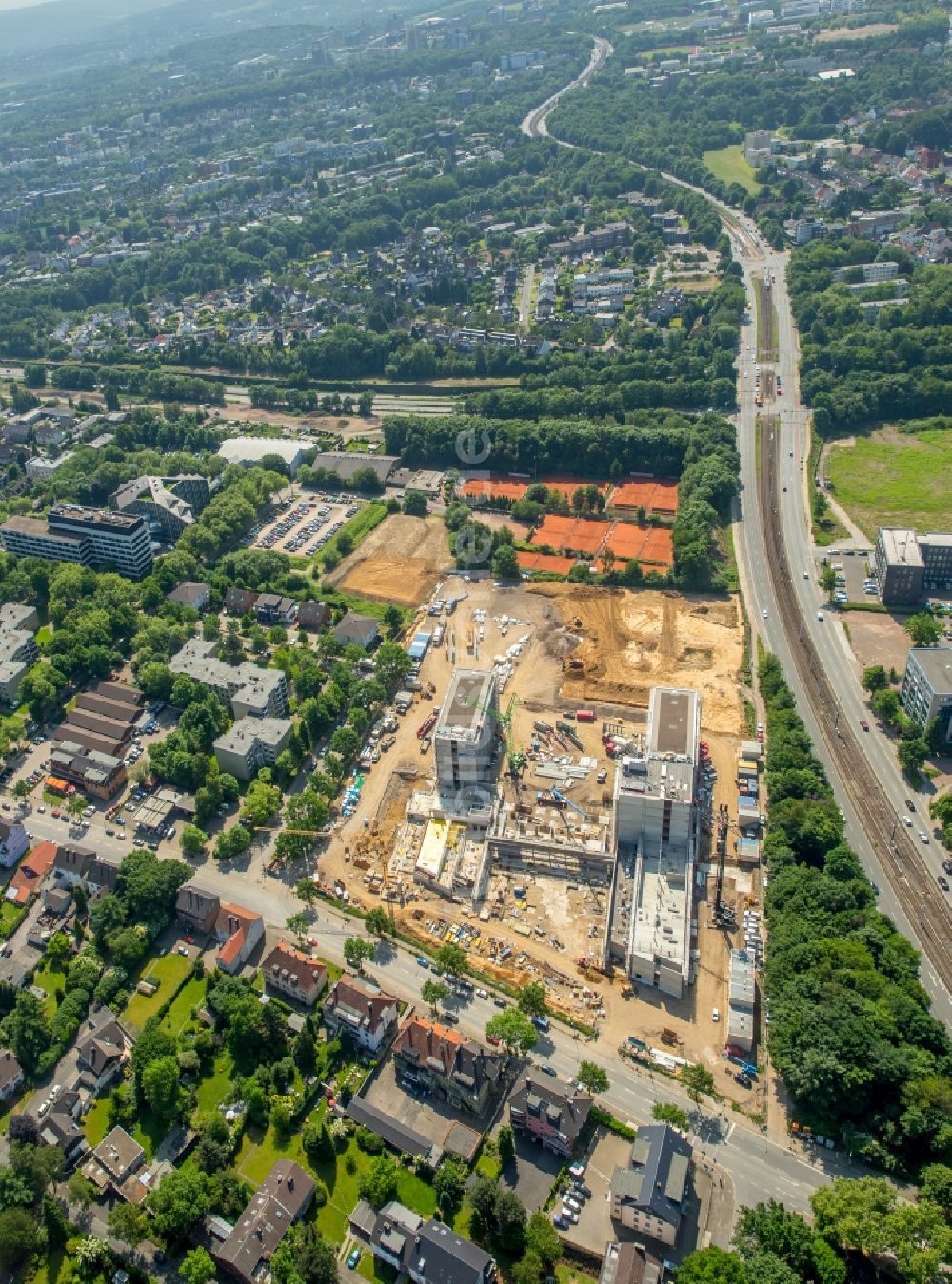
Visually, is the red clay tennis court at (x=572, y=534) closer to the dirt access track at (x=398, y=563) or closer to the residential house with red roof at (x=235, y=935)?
the dirt access track at (x=398, y=563)

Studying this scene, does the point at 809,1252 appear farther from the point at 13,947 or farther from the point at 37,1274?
the point at 13,947

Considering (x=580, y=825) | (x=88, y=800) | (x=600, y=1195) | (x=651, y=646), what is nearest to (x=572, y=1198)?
(x=600, y=1195)

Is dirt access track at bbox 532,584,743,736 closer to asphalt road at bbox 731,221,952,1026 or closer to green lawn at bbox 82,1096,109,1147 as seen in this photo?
asphalt road at bbox 731,221,952,1026

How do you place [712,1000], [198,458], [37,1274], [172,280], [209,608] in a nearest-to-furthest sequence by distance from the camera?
[37,1274] → [712,1000] → [209,608] → [198,458] → [172,280]

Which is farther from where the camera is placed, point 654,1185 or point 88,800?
point 88,800

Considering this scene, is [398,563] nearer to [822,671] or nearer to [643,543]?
[643,543]

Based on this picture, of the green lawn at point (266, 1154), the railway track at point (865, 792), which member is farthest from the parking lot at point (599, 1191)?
the railway track at point (865, 792)

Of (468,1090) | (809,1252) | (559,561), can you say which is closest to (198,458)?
(559,561)
